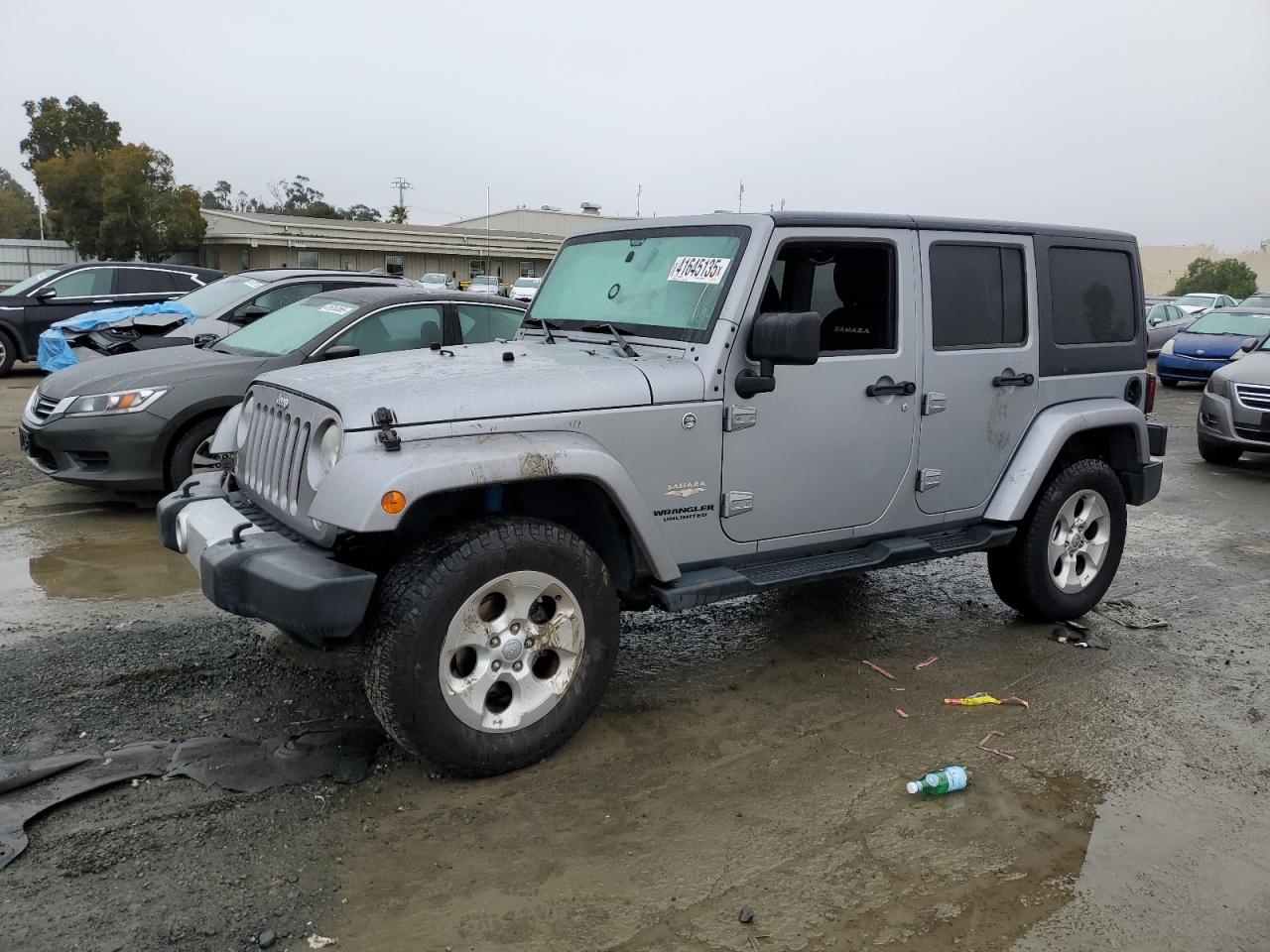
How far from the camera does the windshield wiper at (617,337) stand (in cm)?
411

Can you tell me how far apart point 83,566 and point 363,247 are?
39.8 m

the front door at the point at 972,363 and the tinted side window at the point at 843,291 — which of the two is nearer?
the tinted side window at the point at 843,291

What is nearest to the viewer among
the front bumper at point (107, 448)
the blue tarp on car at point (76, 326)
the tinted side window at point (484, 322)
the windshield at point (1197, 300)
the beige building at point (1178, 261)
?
the front bumper at point (107, 448)

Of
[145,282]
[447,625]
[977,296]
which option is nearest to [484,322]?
[977,296]

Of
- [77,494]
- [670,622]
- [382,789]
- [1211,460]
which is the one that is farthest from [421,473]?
[1211,460]

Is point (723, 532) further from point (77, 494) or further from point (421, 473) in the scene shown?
point (77, 494)

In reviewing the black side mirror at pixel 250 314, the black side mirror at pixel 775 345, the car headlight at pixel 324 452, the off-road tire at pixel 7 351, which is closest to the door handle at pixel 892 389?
the black side mirror at pixel 775 345

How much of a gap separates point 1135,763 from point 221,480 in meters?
3.93

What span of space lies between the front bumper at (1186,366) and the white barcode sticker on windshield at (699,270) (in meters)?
15.9

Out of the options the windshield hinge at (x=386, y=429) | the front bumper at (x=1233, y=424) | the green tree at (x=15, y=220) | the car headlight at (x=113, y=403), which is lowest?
the front bumper at (x=1233, y=424)

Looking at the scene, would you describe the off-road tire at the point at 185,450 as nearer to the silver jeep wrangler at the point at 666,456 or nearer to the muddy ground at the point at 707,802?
the muddy ground at the point at 707,802

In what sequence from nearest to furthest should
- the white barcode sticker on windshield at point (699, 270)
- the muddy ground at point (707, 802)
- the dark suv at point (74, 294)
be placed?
the muddy ground at point (707, 802)
the white barcode sticker on windshield at point (699, 270)
the dark suv at point (74, 294)

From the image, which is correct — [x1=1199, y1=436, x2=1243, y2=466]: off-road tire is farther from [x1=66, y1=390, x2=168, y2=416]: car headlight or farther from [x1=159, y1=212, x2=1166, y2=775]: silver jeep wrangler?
[x1=66, y1=390, x2=168, y2=416]: car headlight

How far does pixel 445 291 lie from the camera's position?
7.71m
